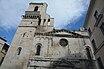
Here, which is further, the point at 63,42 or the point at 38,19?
the point at 38,19

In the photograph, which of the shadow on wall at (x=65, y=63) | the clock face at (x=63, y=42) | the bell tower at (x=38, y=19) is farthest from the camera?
the bell tower at (x=38, y=19)

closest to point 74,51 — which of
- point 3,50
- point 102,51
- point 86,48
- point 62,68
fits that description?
point 86,48

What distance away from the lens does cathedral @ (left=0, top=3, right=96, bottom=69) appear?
13695mm

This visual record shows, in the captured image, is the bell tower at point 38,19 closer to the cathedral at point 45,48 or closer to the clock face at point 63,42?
the cathedral at point 45,48

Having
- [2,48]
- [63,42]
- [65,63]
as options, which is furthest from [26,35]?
[65,63]

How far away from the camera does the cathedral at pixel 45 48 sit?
1370cm

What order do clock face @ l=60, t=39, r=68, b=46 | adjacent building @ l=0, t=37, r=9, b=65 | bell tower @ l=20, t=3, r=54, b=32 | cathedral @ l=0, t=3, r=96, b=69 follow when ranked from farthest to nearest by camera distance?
1. bell tower @ l=20, t=3, r=54, b=32
2. adjacent building @ l=0, t=37, r=9, b=65
3. clock face @ l=60, t=39, r=68, b=46
4. cathedral @ l=0, t=3, r=96, b=69

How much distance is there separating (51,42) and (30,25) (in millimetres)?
5223

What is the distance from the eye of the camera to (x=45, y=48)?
15.5 meters

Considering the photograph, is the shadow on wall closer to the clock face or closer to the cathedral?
the cathedral

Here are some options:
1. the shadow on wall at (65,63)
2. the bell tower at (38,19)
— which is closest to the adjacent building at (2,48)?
the bell tower at (38,19)

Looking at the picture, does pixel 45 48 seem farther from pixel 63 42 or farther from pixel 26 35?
A: pixel 26 35

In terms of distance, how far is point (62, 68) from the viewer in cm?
1348

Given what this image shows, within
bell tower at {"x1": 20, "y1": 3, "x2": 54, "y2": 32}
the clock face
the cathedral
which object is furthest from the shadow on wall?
bell tower at {"x1": 20, "y1": 3, "x2": 54, "y2": 32}
